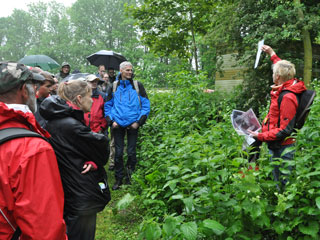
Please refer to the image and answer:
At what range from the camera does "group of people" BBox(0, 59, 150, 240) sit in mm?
1382

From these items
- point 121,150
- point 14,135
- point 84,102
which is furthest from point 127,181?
point 14,135

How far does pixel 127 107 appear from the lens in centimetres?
524

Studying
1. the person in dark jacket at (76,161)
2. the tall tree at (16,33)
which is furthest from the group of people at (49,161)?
the tall tree at (16,33)

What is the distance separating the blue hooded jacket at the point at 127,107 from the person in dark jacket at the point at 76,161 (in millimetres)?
2662

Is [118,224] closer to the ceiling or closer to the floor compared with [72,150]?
closer to the floor

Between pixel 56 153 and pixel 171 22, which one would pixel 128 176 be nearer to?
pixel 56 153

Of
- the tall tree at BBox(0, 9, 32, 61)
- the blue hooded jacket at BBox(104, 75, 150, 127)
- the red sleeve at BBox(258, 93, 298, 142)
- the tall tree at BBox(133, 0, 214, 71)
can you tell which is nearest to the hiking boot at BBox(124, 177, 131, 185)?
the blue hooded jacket at BBox(104, 75, 150, 127)

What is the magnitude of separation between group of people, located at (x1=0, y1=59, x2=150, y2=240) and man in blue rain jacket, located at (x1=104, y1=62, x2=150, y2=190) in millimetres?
1700

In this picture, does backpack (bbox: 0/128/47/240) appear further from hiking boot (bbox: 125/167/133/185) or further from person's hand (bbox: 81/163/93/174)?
hiking boot (bbox: 125/167/133/185)

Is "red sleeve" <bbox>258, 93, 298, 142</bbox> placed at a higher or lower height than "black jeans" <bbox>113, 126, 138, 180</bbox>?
higher

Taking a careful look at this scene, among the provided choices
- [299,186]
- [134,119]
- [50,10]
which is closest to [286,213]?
[299,186]

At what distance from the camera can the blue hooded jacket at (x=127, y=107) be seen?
520 cm

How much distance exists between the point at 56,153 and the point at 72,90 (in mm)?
608

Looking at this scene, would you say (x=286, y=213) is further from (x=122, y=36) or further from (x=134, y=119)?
(x=122, y=36)
